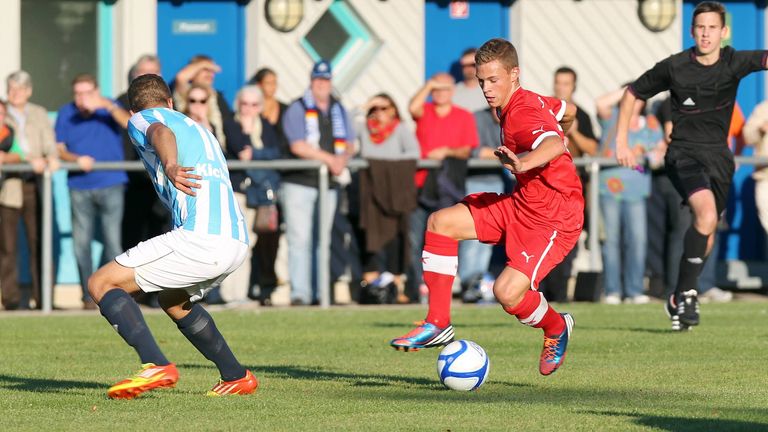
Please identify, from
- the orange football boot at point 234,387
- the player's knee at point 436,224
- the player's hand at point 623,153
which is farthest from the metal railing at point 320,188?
the orange football boot at point 234,387

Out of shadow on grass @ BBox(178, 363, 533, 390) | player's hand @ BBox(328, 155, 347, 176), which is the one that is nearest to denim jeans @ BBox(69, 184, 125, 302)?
player's hand @ BBox(328, 155, 347, 176)

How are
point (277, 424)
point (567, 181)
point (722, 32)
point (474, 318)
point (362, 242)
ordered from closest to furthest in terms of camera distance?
point (277, 424), point (567, 181), point (722, 32), point (474, 318), point (362, 242)

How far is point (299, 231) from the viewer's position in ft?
53.2

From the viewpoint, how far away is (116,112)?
1576 cm

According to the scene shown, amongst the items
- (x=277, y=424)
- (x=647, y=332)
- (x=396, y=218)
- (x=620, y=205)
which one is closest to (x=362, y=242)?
(x=396, y=218)

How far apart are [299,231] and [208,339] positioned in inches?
305

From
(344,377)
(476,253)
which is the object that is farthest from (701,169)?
(476,253)

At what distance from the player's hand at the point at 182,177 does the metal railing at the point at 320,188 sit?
7.77 meters

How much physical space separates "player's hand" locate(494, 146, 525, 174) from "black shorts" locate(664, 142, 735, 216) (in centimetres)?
411

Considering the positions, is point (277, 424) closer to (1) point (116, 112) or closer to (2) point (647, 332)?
(2) point (647, 332)

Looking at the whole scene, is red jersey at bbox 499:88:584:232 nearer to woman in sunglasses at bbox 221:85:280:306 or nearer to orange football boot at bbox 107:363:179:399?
orange football boot at bbox 107:363:179:399

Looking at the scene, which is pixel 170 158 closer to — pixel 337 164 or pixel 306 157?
pixel 337 164

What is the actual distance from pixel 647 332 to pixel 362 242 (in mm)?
4645

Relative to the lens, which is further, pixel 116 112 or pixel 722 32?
pixel 116 112
